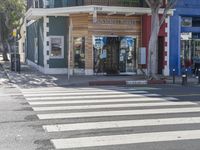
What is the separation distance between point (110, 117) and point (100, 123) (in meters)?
0.86

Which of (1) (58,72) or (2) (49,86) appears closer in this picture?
(2) (49,86)

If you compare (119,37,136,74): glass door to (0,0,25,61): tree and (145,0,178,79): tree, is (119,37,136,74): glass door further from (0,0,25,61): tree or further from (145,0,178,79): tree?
(0,0,25,61): tree

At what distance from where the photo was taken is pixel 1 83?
22625 millimetres

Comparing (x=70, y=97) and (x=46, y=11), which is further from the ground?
(x=46, y=11)

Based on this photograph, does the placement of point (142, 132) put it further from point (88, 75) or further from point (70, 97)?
point (88, 75)

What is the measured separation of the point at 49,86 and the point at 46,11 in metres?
8.11

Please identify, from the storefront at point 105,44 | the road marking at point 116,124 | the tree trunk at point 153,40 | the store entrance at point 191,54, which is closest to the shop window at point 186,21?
the store entrance at point 191,54

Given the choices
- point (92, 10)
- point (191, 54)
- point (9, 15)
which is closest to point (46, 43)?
point (92, 10)

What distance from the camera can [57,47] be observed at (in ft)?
95.9

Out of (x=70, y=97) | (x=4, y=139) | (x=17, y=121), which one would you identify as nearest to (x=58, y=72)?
(x=70, y=97)

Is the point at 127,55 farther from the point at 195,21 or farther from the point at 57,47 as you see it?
the point at 195,21

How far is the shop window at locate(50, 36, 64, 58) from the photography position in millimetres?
29156

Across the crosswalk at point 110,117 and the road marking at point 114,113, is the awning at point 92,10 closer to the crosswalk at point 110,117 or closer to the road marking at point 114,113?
the crosswalk at point 110,117

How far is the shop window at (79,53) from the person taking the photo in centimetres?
2800
